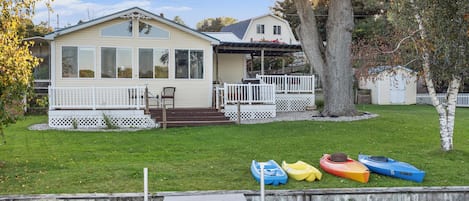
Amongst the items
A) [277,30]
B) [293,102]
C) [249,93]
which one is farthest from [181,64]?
[277,30]

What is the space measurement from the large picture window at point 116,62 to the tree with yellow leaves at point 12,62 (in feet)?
27.9

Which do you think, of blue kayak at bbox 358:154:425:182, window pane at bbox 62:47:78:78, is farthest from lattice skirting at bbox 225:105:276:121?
blue kayak at bbox 358:154:425:182

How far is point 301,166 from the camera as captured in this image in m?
7.11

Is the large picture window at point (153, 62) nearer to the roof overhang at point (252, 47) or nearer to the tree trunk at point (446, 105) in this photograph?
the roof overhang at point (252, 47)

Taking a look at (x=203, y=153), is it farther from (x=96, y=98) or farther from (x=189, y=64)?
(x=189, y=64)

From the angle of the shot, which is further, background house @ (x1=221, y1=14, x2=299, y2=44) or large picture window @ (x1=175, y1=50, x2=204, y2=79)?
background house @ (x1=221, y1=14, x2=299, y2=44)

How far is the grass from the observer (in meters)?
6.62

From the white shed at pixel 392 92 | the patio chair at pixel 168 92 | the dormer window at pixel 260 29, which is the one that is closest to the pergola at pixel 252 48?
the patio chair at pixel 168 92

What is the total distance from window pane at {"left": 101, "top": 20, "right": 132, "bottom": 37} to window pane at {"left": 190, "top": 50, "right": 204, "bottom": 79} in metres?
2.48

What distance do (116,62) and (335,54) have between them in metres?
7.91

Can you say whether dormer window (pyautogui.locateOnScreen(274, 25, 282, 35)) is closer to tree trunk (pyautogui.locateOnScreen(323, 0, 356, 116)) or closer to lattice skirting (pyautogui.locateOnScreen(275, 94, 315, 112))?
lattice skirting (pyautogui.locateOnScreen(275, 94, 315, 112))

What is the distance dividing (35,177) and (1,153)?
108 inches

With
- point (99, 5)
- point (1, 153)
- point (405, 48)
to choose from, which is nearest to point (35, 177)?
point (1, 153)

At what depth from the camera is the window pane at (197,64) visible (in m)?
17.1
